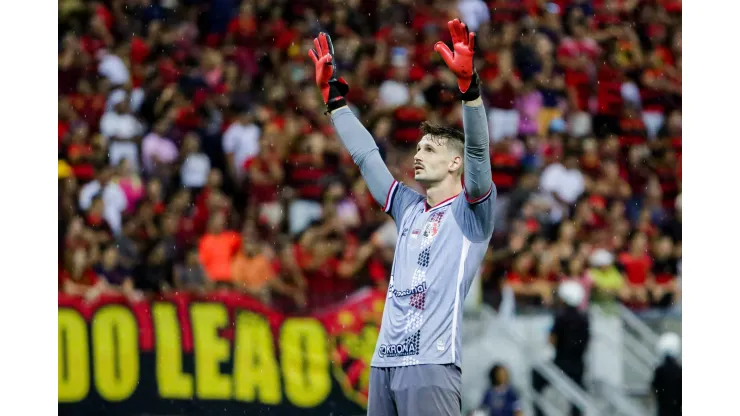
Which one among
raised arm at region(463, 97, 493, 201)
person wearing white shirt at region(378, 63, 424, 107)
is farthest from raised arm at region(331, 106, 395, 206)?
person wearing white shirt at region(378, 63, 424, 107)

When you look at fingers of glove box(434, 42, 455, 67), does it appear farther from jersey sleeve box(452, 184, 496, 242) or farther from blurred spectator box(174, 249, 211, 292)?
blurred spectator box(174, 249, 211, 292)

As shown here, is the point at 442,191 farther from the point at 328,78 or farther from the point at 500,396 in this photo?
the point at 500,396

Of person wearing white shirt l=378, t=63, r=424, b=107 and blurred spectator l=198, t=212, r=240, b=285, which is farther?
person wearing white shirt l=378, t=63, r=424, b=107

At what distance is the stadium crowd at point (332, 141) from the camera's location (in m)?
10.3

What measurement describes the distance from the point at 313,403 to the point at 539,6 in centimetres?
634

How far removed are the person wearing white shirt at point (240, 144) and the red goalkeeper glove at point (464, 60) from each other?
7.25 meters

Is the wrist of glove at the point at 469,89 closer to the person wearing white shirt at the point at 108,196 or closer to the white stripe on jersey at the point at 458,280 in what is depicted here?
the white stripe on jersey at the point at 458,280

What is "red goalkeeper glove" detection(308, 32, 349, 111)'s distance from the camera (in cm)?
544

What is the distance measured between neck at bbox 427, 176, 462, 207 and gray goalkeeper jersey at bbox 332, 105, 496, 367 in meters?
0.03

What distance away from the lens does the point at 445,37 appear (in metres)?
13.2

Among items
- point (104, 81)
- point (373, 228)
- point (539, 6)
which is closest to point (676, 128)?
point (539, 6)

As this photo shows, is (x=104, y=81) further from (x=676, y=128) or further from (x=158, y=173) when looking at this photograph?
(x=676, y=128)

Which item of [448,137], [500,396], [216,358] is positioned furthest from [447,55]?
[216,358]

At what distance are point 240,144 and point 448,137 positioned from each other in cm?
700
